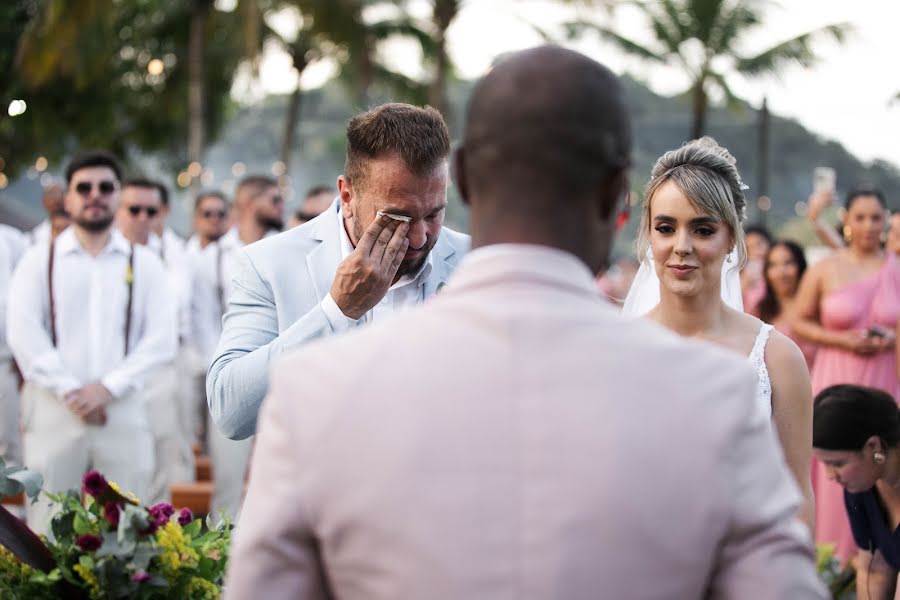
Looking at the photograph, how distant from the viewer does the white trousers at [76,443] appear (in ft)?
23.7

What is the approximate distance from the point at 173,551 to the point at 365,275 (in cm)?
94

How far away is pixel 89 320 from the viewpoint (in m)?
7.53

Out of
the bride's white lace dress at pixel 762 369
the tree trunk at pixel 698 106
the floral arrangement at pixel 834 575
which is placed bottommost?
the floral arrangement at pixel 834 575

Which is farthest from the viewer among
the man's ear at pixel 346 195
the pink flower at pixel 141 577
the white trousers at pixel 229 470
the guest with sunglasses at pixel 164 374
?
the guest with sunglasses at pixel 164 374

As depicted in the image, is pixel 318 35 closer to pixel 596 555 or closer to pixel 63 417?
pixel 63 417

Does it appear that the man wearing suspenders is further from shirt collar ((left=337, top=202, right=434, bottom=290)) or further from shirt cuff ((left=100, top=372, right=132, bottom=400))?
shirt collar ((left=337, top=202, right=434, bottom=290))

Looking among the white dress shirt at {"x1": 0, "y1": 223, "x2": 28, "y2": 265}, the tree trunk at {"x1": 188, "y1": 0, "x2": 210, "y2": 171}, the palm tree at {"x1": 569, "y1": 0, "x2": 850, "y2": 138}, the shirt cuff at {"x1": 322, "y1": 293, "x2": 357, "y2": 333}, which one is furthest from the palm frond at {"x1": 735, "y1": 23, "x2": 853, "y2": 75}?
the shirt cuff at {"x1": 322, "y1": 293, "x2": 357, "y2": 333}

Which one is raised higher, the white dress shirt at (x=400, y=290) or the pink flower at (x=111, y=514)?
the white dress shirt at (x=400, y=290)

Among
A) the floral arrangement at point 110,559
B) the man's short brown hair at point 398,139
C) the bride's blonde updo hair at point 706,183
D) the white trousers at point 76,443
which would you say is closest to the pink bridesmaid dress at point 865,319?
the bride's blonde updo hair at point 706,183

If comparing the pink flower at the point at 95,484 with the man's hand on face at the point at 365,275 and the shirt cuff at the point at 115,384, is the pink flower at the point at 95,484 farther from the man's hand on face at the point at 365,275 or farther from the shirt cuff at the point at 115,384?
the shirt cuff at the point at 115,384

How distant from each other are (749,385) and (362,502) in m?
0.62

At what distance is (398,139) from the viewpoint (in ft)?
11.9

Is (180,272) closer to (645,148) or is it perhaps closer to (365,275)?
(365,275)

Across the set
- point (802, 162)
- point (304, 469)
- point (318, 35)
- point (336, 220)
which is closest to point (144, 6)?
point (318, 35)
